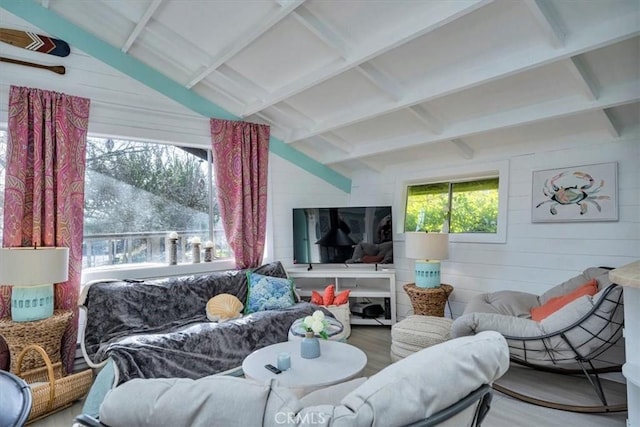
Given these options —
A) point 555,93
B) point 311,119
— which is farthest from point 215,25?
point 555,93

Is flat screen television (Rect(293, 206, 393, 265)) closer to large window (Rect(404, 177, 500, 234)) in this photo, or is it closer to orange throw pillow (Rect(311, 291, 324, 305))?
large window (Rect(404, 177, 500, 234))

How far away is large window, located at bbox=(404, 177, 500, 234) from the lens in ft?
13.2

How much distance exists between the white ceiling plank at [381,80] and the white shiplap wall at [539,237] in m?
1.18

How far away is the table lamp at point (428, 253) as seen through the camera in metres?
3.78

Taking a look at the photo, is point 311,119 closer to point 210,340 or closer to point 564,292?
point 210,340

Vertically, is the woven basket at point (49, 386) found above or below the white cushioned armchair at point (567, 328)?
below

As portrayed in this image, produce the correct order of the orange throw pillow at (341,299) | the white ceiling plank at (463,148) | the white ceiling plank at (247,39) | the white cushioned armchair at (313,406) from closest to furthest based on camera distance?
the white cushioned armchair at (313,406) < the white ceiling plank at (247,39) < the white ceiling plank at (463,148) < the orange throw pillow at (341,299)

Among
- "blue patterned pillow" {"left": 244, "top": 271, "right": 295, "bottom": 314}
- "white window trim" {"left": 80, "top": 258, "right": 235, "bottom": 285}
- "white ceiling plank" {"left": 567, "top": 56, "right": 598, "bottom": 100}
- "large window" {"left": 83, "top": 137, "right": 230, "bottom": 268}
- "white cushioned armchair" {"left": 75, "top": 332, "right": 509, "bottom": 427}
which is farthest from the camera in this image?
"blue patterned pillow" {"left": 244, "top": 271, "right": 295, "bottom": 314}

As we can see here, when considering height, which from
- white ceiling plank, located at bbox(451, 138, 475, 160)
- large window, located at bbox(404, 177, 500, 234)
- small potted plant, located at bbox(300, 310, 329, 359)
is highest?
white ceiling plank, located at bbox(451, 138, 475, 160)

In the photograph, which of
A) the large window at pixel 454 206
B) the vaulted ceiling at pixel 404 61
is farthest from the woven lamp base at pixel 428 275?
the vaulted ceiling at pixel 404 61

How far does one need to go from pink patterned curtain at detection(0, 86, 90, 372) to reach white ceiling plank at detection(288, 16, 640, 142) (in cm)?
253

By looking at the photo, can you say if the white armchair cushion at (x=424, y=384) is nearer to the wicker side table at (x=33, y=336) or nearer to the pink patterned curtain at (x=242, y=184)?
the wicker side table at (x=33, y=336)

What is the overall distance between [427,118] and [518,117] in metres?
0.76

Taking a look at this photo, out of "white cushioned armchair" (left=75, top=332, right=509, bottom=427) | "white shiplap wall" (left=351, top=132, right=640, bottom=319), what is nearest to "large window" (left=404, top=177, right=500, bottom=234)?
"white shiplap wall" (left=351, top=132, right=640, bottom=319)
